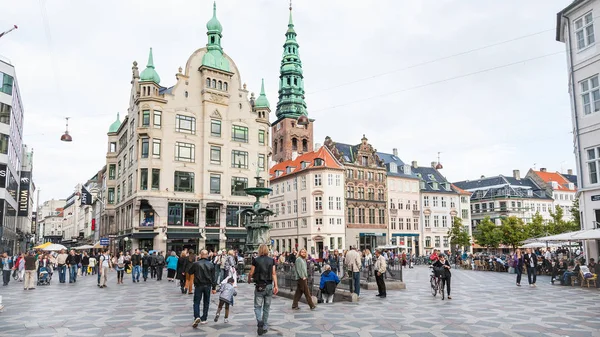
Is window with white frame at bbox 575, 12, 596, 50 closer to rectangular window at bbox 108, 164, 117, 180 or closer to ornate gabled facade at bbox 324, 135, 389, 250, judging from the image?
ornate gabled facade at bbox 324, 135, 389, 250

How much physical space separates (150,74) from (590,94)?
35.9m

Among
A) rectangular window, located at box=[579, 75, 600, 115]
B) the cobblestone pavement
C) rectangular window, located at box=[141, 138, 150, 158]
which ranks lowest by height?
the cobblestone pavement

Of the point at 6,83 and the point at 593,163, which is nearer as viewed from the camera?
the point at 593,163

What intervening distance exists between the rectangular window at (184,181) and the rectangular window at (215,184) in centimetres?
190

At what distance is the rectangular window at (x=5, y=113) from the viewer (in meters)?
39.8

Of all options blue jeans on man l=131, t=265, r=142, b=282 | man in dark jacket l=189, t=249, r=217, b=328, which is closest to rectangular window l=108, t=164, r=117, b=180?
blue jeans on man l=131, t=265, r=142, b=282

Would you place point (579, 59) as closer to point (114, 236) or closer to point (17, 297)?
point (17, 297)

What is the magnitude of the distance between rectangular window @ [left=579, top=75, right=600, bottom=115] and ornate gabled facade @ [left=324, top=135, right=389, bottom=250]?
4063 centimetres

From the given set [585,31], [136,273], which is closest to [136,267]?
[136,273]

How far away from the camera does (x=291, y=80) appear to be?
78.1m

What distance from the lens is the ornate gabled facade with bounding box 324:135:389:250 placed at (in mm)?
64125

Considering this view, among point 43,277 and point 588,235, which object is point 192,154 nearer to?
point 43,277

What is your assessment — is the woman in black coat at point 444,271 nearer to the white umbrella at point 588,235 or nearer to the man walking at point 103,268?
the white umbrella at point 588,235

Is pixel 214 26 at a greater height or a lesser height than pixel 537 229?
greater
